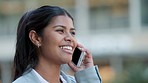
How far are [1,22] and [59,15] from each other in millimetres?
18620

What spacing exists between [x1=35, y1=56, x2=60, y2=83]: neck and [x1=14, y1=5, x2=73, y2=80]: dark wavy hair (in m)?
0.03

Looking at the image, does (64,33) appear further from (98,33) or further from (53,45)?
(98,33)

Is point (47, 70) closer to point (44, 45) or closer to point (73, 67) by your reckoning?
point (44, 45)

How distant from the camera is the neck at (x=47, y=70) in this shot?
362 centimetres

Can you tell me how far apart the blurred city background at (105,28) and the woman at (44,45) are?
666 inches

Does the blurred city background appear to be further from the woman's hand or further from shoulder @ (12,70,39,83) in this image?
shoulder @ (12,70,39,83)

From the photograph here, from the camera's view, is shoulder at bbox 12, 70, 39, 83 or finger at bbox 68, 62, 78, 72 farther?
finger at bbox 68, 62, 78, 72

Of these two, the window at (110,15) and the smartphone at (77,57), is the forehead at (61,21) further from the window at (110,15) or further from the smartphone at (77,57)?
the window at (110,15)

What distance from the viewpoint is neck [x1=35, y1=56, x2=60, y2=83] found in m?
3.62

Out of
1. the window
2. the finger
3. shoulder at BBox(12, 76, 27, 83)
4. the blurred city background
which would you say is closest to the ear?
shoulder at BBox(12, 76, 27, 83)

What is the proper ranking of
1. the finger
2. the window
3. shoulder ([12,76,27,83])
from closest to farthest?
shoulder ([12,76,27,83]) < the finger < the window

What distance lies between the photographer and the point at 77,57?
3877mm

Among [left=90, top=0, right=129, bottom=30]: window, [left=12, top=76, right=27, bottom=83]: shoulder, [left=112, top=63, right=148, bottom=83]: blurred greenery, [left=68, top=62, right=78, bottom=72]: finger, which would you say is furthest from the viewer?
[left=90, top=0, right=129, bottom=30]: window

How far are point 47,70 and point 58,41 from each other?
0.17m
